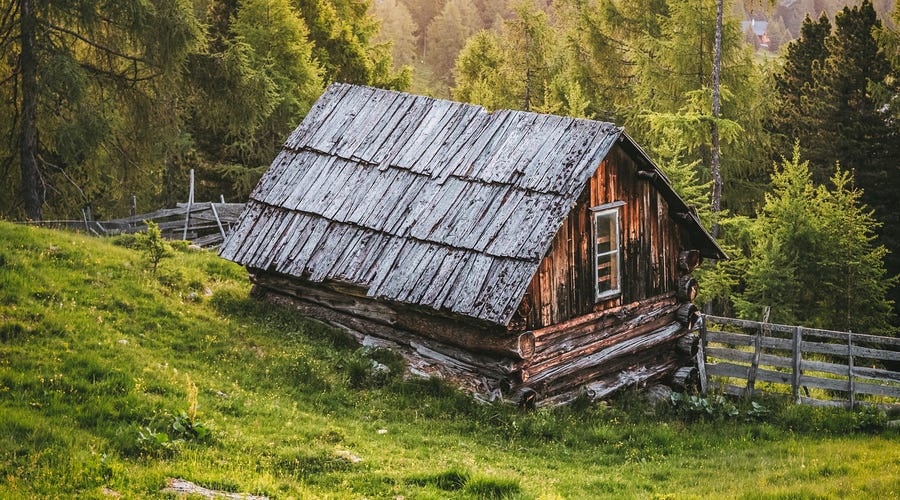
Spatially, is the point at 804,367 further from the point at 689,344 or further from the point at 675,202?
the point at 675,202

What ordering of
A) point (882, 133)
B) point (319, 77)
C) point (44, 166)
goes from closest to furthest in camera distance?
point (44, 166) → point (882, 133) → point (319, 77)

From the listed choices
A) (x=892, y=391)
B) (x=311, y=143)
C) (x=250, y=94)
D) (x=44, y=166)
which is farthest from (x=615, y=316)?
(x=44, y=166)

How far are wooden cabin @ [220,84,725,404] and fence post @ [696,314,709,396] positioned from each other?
1.20 feet

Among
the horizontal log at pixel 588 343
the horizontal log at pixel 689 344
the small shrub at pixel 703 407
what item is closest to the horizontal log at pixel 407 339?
the horizontal log at pixel 588 343

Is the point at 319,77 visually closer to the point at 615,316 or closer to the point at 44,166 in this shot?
the point at 44,166

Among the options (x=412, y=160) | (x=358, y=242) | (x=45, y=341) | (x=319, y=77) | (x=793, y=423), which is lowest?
(x=793, y=423)

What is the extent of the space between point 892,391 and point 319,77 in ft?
86.5

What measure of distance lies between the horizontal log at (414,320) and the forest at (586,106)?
28.6 feet

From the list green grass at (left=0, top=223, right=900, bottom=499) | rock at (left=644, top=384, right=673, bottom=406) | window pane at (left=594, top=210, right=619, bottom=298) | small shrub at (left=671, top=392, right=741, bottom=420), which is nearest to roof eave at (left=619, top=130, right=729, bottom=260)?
window pane at (left=594, top=210, right=619, bottom=298)

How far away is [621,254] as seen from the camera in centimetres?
1664

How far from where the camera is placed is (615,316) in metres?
16.7

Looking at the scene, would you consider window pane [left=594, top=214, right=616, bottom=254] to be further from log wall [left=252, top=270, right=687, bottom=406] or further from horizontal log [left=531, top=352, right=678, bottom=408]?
horizontal log [left=531, top=352, right=678, bottom=408]

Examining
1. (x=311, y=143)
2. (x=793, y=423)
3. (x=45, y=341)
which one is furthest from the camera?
(x=311, y=143)

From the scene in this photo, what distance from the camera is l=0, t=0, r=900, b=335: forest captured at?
76.3ft
